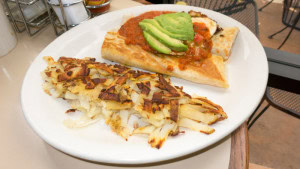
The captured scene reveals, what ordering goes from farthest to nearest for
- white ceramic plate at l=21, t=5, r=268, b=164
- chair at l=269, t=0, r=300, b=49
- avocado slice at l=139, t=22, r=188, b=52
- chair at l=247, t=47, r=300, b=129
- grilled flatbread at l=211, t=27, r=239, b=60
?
chair at l=269, t=0, r=300, b=49, grilled flatbread at l=211, t=27, r=239, b=60, avocado slice at l=139, t=22, r=188, b=52, chair at l=247, t=47, r=300, b=129, white ceramic plate at l=21, t=5, r=268, b=164

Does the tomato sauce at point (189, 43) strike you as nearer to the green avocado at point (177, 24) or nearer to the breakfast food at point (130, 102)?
the green avocado at point (177, 24)

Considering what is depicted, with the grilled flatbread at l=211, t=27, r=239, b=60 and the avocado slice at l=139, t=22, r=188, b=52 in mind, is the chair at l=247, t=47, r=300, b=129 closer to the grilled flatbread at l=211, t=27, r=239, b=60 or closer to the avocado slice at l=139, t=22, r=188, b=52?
the grilled flatbread at l=211, t=27, r=239, b=60

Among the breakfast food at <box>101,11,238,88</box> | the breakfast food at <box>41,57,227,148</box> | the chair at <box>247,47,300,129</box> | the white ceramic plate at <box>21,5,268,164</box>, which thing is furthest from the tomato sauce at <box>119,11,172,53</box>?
the chair at <box>247,47,300,129</box>

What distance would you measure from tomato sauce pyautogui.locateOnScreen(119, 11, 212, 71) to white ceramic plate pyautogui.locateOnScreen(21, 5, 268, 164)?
0.20m

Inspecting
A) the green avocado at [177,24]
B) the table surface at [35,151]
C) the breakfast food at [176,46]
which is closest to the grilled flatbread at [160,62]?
the breakfast food at [176,46]

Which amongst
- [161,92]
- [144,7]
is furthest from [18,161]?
[144,7]

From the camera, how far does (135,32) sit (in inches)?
82.3

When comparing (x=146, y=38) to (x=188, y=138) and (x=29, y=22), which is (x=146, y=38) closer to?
(x=188, y=138)

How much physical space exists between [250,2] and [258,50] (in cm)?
110

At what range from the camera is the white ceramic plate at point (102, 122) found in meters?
1.24

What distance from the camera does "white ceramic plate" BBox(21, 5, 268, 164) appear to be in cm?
124

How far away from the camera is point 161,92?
1.43 m

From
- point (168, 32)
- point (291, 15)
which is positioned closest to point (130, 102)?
point (168, 32)

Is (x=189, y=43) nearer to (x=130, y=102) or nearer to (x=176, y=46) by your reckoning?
(x=176, y=46)
